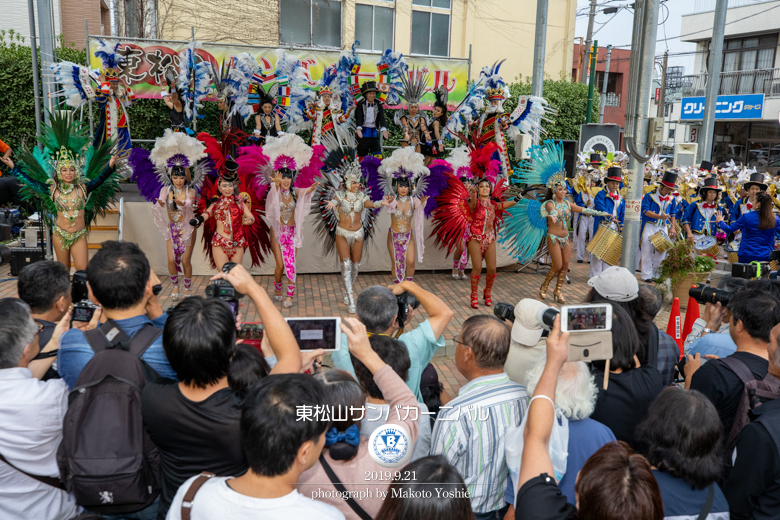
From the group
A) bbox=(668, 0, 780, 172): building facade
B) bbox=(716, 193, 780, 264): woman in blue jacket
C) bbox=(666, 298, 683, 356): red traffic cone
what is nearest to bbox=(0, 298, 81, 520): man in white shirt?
bbox=(666, 298, 683, 356): red traffic cone

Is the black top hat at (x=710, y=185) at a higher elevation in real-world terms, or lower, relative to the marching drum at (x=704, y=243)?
higher

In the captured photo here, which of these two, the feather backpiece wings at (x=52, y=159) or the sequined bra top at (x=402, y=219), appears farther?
the sequined bra top at (x=402, y=219)

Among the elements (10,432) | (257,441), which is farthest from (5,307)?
(257,441)

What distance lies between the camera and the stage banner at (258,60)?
8.73 m

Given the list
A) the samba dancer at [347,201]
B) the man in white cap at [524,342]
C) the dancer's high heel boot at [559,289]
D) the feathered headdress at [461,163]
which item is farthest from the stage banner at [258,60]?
the man in white cap at [524,342]

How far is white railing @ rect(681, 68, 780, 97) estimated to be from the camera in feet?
68.3

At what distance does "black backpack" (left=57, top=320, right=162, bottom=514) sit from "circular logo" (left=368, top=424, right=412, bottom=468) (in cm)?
76

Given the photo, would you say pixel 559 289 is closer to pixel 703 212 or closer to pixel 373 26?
pixel 703 212

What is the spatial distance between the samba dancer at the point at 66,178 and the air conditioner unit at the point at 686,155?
459 inches

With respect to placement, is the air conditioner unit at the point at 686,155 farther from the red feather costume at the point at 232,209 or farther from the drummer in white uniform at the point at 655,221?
the red feather costume at the point at 232,209

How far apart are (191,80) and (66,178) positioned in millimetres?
2299

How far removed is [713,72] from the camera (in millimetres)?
12445

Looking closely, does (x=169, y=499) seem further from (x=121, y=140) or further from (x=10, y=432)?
(x=121, y=140)

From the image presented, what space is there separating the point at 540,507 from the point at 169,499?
3.85ft
